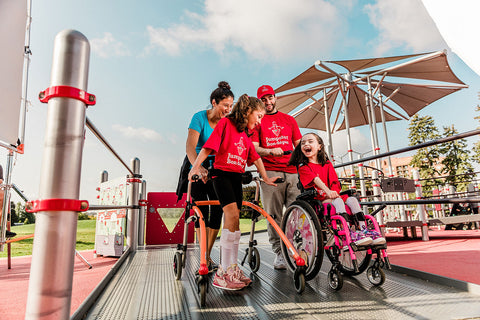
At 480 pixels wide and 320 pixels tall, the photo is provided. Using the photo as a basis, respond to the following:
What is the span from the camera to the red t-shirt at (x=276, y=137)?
2924mm

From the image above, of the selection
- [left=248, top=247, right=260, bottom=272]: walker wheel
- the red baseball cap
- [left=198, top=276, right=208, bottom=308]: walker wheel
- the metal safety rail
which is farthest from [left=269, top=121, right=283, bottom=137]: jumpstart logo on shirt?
the metal safety rail

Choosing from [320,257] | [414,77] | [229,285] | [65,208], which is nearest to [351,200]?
[320,257]

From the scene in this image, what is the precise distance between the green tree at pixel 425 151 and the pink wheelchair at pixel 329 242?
19.8 meters

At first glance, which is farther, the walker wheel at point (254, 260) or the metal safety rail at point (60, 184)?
the walker wheel at point (254, 260)

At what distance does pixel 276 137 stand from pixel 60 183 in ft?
7.07

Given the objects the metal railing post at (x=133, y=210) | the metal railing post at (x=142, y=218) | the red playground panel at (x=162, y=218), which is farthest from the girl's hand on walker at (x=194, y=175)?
the red playground panel at (x=162, y=218)

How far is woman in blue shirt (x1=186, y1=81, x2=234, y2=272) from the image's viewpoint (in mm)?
2520

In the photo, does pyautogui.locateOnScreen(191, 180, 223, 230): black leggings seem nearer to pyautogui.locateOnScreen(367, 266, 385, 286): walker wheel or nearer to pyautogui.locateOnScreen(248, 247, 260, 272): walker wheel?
pyautogui.locateOnScreen(248, 247, 260, 272): walker wheel

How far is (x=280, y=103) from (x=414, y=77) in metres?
3.93

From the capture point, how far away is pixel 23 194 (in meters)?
4.00

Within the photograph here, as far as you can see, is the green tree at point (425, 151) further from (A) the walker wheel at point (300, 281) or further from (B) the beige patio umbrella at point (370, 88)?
(A) the walker wheel at point (300, 281)

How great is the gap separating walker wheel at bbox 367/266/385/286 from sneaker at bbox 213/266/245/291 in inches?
36.7

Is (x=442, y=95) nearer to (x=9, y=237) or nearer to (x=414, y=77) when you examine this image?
(x=414, y=77)

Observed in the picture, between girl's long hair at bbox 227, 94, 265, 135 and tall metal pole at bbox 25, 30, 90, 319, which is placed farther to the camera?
girl's long hair at bbox 227, 94, 265, 135
